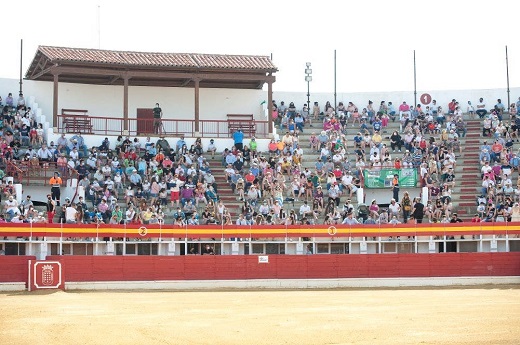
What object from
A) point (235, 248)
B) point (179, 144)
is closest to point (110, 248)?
point (235, 248)

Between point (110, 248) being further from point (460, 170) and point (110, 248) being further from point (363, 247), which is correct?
point (460, 170)

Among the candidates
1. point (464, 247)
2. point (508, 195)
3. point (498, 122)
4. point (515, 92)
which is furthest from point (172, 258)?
point (515, 92)

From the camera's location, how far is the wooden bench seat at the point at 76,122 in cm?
4141

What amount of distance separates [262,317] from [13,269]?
9.92 m

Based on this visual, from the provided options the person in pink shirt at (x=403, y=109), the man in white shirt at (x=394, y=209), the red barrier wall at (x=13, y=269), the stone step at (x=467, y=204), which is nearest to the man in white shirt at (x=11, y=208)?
the red barrier wall at (x=13, y=269)

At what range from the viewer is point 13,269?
1162 inches

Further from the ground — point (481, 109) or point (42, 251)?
point (481, 109)

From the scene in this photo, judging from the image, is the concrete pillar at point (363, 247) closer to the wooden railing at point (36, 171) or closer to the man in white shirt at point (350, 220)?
the man in white shirt at point (350, 220)

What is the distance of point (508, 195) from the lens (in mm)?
37719

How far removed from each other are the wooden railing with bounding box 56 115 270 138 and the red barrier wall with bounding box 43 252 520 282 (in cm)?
1069

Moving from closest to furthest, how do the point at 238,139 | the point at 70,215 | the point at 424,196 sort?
the point at 70,215 < the point at 424,196 < the point at 238,139

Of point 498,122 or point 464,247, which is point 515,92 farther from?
point 464,247

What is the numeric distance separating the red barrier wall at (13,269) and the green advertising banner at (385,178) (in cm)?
1534

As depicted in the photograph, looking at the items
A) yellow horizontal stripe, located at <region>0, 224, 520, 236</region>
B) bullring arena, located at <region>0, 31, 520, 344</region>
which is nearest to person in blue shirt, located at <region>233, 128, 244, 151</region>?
bullring arena, located at <region>0, 31, 520, 344</region>
